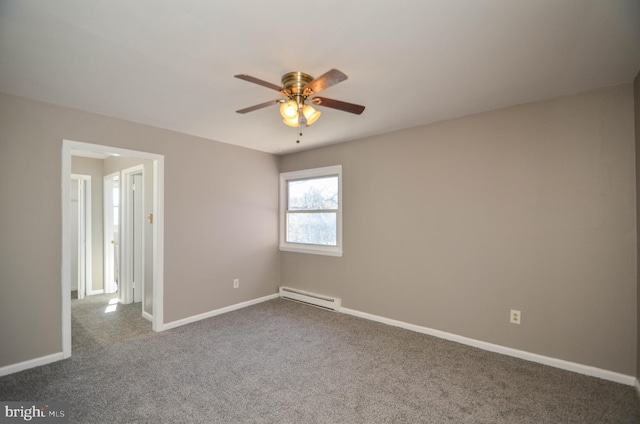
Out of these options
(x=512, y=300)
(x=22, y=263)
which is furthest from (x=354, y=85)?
(x=22, y=263)

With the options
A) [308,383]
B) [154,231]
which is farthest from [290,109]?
[154,231]

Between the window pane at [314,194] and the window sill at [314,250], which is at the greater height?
the window pane at [314,194]

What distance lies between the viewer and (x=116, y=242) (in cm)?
511

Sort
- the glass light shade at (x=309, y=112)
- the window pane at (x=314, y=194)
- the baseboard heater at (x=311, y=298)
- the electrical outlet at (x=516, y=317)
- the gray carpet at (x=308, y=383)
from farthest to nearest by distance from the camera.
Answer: the window pane at (x=314, y=194) < the baseboard heater at (x=311, y=298) < the electrical outlet at (x=516, y=317) < the glass light shade at (x=309, y=112) < the gray carpet at (x=308, y=383)

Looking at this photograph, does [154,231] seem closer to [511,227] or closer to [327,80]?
[327,80]

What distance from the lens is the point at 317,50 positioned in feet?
5.83

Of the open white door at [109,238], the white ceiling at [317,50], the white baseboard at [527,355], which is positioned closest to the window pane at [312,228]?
the white baseboard at [527,355]

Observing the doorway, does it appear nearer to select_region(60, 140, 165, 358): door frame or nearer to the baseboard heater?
select_region(60, 140, 165, 358): door frame

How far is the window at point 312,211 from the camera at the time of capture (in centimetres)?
411

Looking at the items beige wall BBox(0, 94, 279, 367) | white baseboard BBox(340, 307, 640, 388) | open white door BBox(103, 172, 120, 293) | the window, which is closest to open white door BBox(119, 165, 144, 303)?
open white door BBox(103, 172, 120, 293)

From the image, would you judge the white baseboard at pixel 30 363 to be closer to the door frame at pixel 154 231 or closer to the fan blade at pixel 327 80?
the door frame at pixel 154 231

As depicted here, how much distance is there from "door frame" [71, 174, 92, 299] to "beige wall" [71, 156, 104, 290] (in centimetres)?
5

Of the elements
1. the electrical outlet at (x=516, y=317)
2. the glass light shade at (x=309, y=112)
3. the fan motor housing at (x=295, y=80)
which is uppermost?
the fan motor housing at (x=295, y=80)

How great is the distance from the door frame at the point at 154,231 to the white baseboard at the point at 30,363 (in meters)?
0.05
